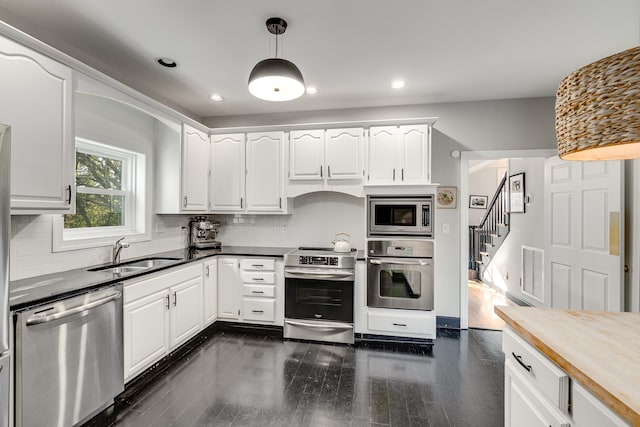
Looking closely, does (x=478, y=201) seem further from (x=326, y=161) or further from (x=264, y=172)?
(x=264, y=172)

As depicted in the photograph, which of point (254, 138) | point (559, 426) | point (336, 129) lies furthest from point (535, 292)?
point (254, 138)

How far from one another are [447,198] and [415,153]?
30.4 inches

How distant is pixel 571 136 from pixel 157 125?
3763mm

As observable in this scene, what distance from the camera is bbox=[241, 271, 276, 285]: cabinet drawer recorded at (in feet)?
11.2

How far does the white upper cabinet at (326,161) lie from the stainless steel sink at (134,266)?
→ 159 cm

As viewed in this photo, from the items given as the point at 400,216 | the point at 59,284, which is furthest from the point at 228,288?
the point at 400,216

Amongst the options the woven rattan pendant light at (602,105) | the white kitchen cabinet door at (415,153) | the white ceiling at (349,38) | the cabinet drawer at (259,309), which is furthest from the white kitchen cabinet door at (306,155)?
the woven rattan pendant light at (602,105)

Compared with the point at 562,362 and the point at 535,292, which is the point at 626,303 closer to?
the point at 535,292

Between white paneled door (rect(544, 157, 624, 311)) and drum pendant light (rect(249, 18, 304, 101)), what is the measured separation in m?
2.80

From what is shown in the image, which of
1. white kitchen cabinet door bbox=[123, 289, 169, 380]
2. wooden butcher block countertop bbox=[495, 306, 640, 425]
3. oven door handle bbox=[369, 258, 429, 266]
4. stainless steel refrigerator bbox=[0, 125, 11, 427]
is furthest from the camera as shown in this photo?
oven door handle bbox=[369, 258, 429, 266]

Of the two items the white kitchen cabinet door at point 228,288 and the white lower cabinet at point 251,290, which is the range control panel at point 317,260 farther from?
the white kitchen cabinet door at point 228,288

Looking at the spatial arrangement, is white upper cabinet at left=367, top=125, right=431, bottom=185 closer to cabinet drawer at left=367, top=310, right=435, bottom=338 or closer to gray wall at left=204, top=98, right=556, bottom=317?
gray wall at left=204, top=98, right=556, bottom=317

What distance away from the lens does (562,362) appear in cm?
99

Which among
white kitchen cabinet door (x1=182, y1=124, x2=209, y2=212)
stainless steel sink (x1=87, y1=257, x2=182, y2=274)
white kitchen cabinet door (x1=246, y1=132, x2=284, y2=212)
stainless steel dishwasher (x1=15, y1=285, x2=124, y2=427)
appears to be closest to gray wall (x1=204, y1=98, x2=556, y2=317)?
white kitchen cabinet door (x1=246, y1=132, x2=284, y2=212)
